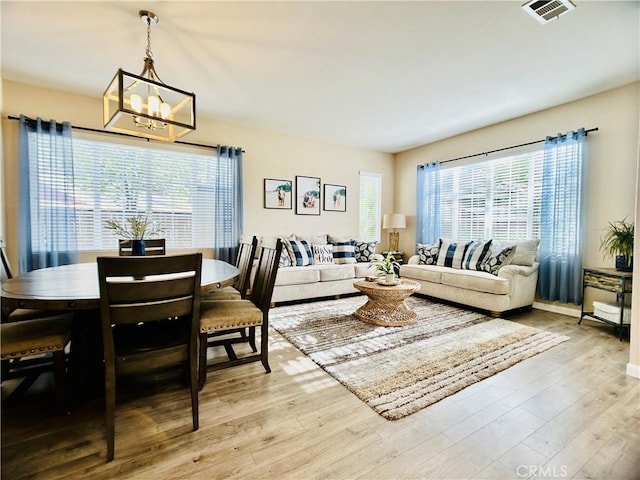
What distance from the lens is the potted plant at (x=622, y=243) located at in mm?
3098

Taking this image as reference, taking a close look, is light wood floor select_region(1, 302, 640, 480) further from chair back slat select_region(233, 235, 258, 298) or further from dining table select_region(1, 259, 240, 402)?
chair back slat select_region(233, 235, 258, 298)

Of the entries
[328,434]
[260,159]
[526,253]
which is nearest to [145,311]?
[328,434]

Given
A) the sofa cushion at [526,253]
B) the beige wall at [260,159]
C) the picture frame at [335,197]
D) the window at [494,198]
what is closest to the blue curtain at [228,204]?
the beige wall at [260,159]

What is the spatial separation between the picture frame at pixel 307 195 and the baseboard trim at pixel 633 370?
4318 mm

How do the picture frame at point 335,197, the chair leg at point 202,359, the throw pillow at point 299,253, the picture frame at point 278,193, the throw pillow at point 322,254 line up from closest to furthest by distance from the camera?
the chair leg at point 202,359, the throw pillow at point 299,253, the throw pillow at point 322,254, the picture frame at point 278,193, the picture frame at point 335,197

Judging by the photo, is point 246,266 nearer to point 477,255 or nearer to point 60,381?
point 60,381

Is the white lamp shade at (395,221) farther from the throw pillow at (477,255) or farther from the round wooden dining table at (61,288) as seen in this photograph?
the round wooden dining table at (61,288)

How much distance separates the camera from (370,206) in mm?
6273

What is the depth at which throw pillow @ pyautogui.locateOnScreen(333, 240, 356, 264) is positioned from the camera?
5.11m

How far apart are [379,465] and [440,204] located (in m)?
4.78

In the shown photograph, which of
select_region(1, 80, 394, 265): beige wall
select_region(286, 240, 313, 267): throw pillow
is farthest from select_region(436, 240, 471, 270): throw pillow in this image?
select_region(286, 240, 313, 267): throw pillow

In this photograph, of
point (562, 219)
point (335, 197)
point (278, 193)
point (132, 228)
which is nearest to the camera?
point (132, 228)

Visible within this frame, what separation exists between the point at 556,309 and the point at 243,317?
13.5ft

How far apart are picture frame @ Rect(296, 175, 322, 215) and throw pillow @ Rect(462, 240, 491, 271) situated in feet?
8.56
